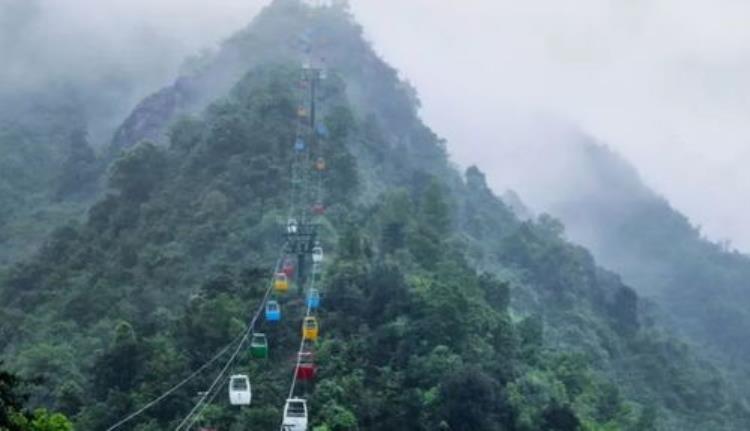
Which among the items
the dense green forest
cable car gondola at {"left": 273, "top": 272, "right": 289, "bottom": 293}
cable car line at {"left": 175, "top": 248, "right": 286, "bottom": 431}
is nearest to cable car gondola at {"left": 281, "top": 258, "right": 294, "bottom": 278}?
cable car line at {"left": 175, "top": 248, "right": 286, "bottom": 431}

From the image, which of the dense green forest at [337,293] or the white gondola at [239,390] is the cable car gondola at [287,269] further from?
the white gondola at [239,390]

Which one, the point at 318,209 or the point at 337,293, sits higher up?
the point at 318,209

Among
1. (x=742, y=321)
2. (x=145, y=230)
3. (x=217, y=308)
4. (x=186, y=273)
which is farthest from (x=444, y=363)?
(x=742, y=321)

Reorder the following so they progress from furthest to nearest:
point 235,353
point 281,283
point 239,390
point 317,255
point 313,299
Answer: point 317,255 → point 281,283 → point 313,299 → point 235,353 → point 239,390

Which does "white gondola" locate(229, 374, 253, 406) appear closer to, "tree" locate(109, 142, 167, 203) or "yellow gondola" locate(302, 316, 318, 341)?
"yellow gondola" locate(302, 316, 318, 341)

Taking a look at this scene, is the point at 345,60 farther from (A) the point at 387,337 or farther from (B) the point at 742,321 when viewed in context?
(A) the point at 387,337

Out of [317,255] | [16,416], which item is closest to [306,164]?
[317,255]

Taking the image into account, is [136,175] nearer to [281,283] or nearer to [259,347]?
[281,283]
